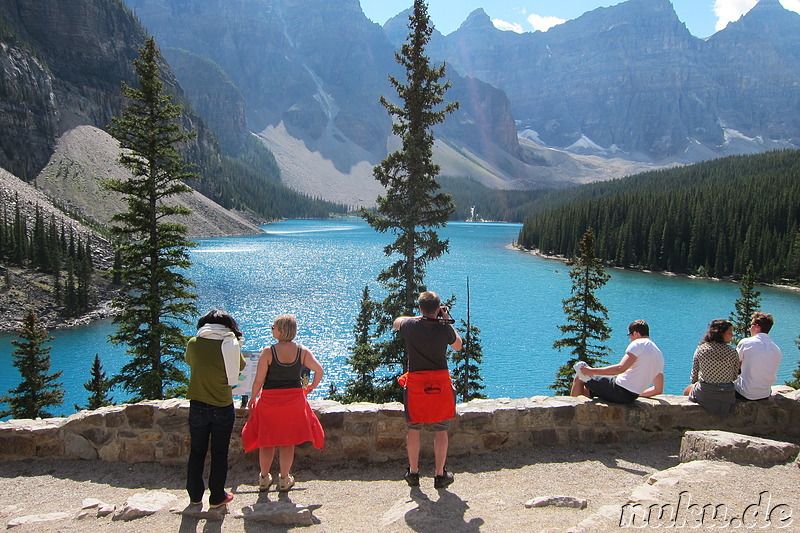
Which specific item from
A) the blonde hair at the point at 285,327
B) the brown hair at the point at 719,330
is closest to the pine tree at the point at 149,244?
the blonde hair at the point at 285,327

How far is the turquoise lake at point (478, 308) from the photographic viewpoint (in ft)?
119

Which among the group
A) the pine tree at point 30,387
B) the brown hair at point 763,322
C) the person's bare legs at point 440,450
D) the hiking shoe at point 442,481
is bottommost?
the pine tree at point 30,387

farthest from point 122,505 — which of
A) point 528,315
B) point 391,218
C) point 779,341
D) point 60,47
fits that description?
point 60,47

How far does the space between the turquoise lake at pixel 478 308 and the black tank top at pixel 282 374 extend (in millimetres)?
26785

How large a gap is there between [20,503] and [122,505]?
160 cm

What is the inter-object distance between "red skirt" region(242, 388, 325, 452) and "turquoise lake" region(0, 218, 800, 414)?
86.9ft

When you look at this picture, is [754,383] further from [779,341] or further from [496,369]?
[779,341]

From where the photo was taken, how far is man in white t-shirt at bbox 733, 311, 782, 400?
27.1 feet

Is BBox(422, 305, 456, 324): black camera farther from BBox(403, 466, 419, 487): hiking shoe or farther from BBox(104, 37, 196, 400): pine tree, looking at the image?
BBox(104, 37, 196, 400): pine tree

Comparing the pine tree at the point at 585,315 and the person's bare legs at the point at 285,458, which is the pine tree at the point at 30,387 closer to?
the person's bare legs at the point at 285,458

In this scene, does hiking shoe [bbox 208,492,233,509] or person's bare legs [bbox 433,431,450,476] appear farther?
person's bare legs [bbox 433,431,450,476]

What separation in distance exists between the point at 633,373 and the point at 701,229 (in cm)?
10028

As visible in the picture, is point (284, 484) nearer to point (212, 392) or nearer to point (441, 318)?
point (212, 392)

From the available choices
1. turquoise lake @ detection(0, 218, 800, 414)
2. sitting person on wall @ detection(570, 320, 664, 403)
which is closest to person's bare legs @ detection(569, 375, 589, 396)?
sitting person on wall @ detection(570, 320, 664, 403)
